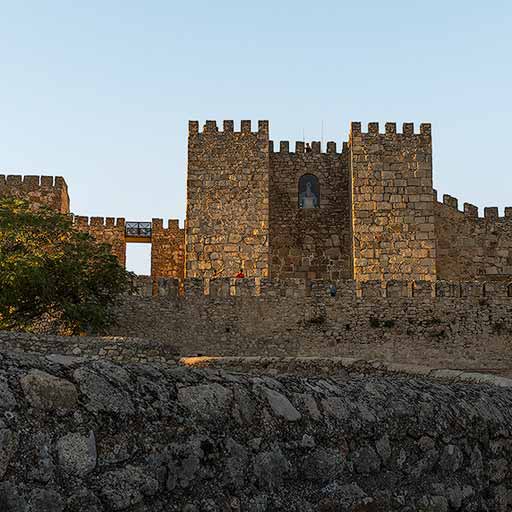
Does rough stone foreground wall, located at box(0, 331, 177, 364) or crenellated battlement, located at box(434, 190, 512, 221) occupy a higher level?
crenellated battlement, located at box(434, 190, 512, 221)

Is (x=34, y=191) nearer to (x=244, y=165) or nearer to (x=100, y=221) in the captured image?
(x=100, y=221)

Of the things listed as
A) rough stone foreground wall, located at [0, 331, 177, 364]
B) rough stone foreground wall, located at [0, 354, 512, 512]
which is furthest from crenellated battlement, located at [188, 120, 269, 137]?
rough stone foreground wall, located at [0, 354, 512, 512]

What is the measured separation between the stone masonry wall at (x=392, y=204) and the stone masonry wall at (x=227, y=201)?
281 cm

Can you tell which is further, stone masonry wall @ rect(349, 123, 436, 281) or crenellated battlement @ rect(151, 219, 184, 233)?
crenellated battlement @ rect(151, 219, 184, 233)

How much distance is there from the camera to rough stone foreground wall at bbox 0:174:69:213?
28.3 metres

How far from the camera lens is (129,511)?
112 inches

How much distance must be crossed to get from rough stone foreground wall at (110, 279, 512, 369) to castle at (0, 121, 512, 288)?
2046mm

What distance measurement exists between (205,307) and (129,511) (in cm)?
1703

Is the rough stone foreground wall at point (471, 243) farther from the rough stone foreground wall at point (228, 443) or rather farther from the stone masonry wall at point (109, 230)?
the rough stone foreground wall at point (228, 443)

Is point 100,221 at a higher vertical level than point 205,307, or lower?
higher

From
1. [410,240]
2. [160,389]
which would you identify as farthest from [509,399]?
[410,240]

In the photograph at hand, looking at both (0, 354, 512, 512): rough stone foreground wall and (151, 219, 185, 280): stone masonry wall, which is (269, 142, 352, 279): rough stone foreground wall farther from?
(0, 354, 512, 512): rough stone foreground wall

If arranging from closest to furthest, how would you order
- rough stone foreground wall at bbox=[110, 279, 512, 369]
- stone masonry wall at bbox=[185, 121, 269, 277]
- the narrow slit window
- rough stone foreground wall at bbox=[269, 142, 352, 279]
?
rough stone foreground wall at bbox=[110, 279, 512, 369], stone masonry wall at bbox=[185, 121, 269, 277], rough stone foreground wall at bbox=[269, 142, 352, 279], the narrow slit window

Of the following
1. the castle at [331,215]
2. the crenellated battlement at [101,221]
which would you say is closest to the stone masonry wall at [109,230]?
the crenellated battlement at [101,221]
